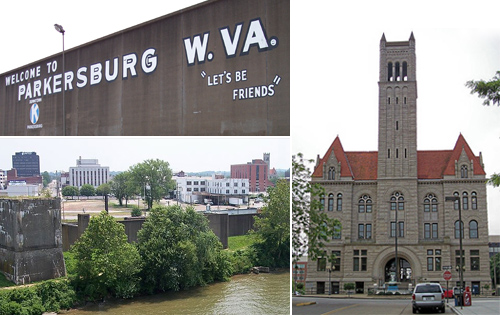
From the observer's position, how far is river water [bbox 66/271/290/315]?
20672 millimetres

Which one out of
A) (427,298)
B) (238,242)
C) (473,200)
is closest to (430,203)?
(473,200)

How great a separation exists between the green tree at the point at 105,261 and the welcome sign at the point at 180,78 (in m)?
3.98

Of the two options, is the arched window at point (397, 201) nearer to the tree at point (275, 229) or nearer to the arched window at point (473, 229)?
the arched window at point (473, 229)

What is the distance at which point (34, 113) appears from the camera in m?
23.0

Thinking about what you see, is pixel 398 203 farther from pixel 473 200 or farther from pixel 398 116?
pixel 398 116

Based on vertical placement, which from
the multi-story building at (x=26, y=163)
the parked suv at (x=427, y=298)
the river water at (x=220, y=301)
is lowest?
the river water at (x=220, y=301)

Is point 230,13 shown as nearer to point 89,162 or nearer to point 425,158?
point 89,162

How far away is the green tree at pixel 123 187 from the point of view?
67.1 ft

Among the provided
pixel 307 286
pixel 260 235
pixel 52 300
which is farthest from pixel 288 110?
pixel 307 286

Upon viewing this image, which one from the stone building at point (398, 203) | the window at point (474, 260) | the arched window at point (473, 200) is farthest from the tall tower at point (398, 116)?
the window at point (474, 260)

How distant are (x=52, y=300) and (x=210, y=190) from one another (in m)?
6.78

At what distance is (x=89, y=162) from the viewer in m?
18.1

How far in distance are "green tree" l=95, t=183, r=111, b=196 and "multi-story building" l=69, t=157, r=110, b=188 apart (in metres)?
0.19

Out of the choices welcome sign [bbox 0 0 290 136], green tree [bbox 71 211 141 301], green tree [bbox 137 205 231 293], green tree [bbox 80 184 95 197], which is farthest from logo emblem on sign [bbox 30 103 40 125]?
green tree [bbox 137 205 231 293]
